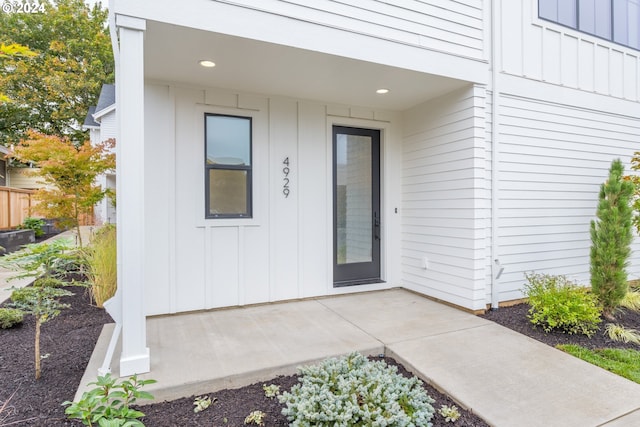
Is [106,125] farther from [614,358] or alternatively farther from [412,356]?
[614,358]

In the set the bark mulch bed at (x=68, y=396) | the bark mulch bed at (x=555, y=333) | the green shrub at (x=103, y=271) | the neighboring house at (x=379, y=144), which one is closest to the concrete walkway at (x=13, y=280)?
the green shrub at (x=103, y=271)

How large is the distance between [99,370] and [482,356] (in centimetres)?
299

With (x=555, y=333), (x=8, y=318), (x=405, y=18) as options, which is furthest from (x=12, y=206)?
(x=555, y=333)

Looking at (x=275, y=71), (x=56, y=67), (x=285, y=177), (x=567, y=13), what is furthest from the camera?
(x=56, y=67)

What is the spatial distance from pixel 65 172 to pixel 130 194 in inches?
146

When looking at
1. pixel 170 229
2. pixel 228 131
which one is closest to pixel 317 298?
pixel 170 229

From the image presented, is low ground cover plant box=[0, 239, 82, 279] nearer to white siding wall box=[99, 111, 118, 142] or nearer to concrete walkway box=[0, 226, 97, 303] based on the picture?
concrete walkway box=[0, 226, 97, 303]

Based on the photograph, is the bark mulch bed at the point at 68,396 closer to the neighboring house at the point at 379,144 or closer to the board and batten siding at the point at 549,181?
the neighboring house at the point at 379,144

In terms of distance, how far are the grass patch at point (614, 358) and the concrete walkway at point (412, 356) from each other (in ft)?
0.44

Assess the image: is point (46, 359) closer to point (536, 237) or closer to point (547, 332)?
point (547, 332)

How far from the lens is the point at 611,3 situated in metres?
5.20

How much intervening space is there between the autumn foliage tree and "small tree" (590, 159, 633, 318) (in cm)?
689

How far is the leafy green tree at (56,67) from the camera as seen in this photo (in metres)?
13.8

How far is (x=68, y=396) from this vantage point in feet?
7.36
